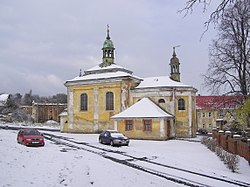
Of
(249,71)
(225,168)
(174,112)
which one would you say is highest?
(249,71)

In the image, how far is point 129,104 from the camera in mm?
42969

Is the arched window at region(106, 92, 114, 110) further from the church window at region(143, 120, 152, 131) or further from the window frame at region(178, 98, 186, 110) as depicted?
the window frame at region(178, 98, 186, 110)

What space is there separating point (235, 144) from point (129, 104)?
2198 cm

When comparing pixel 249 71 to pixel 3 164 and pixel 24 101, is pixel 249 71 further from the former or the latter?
pixel 24 101

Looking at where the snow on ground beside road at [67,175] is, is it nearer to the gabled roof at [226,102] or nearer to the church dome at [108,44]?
the gabled roof at [226,102]

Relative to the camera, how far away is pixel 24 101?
492 feet

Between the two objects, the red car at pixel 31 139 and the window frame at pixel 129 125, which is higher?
the window frame at pixel 129 125

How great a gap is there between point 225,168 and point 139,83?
28.3 metres

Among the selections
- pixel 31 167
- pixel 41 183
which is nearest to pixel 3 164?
pixel 31 167

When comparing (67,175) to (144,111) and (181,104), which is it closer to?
(144,111)

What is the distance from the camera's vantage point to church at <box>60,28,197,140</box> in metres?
37.8

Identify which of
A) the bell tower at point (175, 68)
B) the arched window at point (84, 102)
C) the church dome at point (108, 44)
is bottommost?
the arched window at point (84, 102)

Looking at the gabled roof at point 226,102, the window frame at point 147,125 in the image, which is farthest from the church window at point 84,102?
the gabled roof at point 226,102

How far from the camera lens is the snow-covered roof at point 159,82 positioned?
135ft
